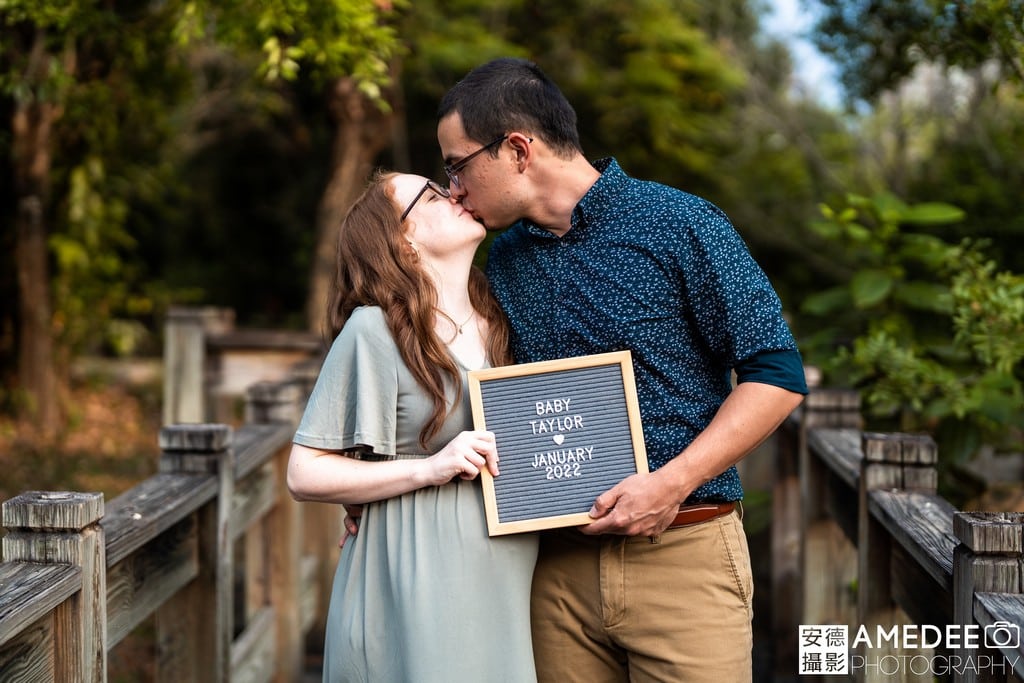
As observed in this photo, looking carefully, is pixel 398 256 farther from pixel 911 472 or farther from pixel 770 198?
pixel 770 198

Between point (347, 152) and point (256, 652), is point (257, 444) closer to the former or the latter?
point (256, 652)

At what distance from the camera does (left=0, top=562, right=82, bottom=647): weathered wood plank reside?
2066 millimetres

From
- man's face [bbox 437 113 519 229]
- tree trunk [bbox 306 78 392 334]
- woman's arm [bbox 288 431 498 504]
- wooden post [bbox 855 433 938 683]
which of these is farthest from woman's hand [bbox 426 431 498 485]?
tree trunk [bbox 306 78 392 334]

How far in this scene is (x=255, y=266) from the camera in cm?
1537

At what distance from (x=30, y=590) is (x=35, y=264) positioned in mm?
6595

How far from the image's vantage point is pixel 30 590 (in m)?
2.18

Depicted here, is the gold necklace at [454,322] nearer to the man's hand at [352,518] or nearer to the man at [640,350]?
the man at [640,350]

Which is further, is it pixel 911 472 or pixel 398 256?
pixel 911 472

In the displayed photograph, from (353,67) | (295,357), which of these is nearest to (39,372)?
(295,357)

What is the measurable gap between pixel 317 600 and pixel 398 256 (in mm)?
4189

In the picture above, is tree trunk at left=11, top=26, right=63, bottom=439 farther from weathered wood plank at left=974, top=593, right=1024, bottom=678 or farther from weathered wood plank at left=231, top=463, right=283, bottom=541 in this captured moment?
weathered wood plank at left=974, top=593, right=1024, bottom=678

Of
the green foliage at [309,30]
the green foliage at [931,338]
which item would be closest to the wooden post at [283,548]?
the green foliage at [309,30]

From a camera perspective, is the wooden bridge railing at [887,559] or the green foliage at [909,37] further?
the green foliage at [909,37]

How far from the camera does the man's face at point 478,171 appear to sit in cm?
268
